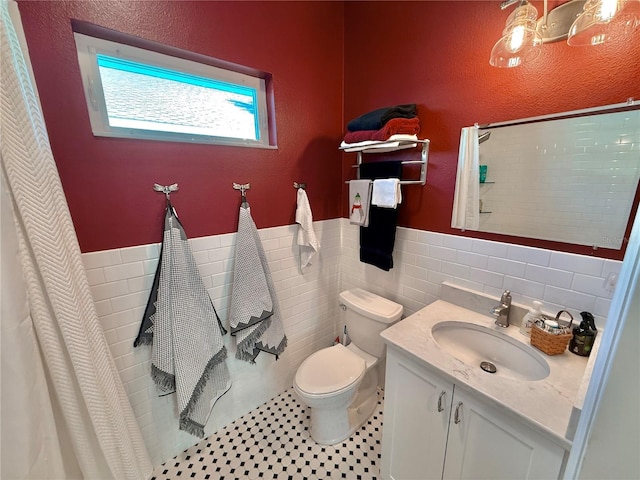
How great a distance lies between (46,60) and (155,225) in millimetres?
675

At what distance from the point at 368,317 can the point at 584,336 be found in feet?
3.10

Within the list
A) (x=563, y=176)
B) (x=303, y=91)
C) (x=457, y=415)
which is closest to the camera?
(x=457, y=415)

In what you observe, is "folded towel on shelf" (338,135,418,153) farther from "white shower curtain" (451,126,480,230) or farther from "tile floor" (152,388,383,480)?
"tile floor" (152,388,383,480)

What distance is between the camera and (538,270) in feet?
3.69

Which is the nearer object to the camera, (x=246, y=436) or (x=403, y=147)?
(x=403, y=147)

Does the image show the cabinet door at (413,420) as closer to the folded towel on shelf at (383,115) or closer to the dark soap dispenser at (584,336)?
the dark soap dispenser at (584,336)

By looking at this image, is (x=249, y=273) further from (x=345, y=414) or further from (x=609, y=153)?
(x=609, y=153)

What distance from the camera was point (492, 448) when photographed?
863mm

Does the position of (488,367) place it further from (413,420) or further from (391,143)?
(391,143)

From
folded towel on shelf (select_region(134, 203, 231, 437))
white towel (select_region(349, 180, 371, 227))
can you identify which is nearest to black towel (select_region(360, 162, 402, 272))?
white towel (select_region(349, 180, 371, 227))

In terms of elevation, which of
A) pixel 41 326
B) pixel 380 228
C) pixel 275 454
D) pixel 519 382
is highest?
pixel 380 228

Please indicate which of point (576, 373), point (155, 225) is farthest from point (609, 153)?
point (155, 225)

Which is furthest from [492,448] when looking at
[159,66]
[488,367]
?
[159,66]

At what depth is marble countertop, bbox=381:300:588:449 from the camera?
74 centimetres
